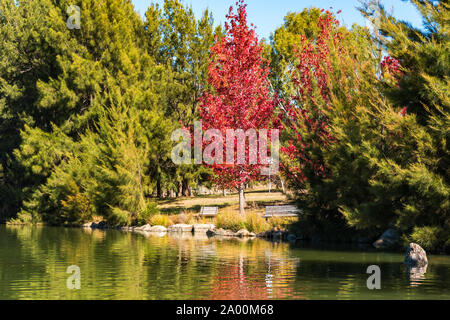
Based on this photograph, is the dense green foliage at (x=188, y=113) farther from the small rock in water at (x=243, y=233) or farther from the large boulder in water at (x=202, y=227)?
the large boulder in water at (x=202, y=227)

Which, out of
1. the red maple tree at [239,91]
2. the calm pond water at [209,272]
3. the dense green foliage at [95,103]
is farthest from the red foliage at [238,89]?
the calm pond water at [209,272]

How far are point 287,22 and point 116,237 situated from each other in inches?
1344

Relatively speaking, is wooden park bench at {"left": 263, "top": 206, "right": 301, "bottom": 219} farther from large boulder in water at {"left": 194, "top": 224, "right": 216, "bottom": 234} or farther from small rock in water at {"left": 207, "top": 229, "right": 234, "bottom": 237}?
large boulder in water at {"left": 194, "top": 224, "right": 216, "bottom": 234}

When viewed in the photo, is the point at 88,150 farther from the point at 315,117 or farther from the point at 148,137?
the point at 315,117

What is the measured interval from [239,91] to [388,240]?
14.8 m

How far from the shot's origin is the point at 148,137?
46188 mm

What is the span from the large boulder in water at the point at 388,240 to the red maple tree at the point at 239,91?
1196cm

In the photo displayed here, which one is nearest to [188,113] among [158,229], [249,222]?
[158,229]

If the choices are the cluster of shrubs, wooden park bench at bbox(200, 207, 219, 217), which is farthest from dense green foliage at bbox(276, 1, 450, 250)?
wooden park bench at bbox(200, 207, 219, 217)

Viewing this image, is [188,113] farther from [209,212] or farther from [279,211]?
[279,211]

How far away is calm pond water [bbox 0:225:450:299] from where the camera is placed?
14.0 meters

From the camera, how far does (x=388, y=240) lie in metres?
25.4

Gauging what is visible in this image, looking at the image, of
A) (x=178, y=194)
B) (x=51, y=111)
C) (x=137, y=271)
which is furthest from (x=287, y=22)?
(x=137, y=271)

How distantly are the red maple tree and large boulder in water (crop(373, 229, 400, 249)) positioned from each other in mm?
11961
